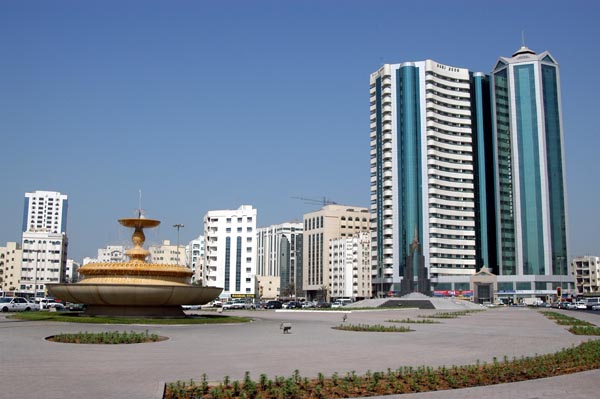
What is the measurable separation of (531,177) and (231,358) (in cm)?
12047

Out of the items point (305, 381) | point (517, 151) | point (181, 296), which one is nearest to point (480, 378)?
point (305, 381)

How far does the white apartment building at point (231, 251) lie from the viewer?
407ft

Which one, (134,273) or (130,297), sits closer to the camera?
(130,297)

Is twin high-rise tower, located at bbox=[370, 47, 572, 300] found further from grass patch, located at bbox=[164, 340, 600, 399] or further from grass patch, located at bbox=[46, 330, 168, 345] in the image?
grass patch, located at bbox=[164, 340, 600, 399]

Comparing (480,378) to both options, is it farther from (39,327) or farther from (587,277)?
(587,277)

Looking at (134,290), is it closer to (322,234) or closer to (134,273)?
(134,273)

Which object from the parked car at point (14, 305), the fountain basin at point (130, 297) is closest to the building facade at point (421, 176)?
the parked car at point (14, 305)

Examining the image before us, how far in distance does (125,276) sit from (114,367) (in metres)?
20.7

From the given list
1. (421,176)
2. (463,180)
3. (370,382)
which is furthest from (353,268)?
(370,382)

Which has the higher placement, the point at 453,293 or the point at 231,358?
the point at 453,293

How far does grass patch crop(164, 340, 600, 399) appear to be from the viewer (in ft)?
35.2

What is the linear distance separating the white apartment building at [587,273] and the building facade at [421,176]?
49509 millimetres

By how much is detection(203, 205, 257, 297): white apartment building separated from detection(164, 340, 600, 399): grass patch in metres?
111

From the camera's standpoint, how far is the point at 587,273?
526ft
